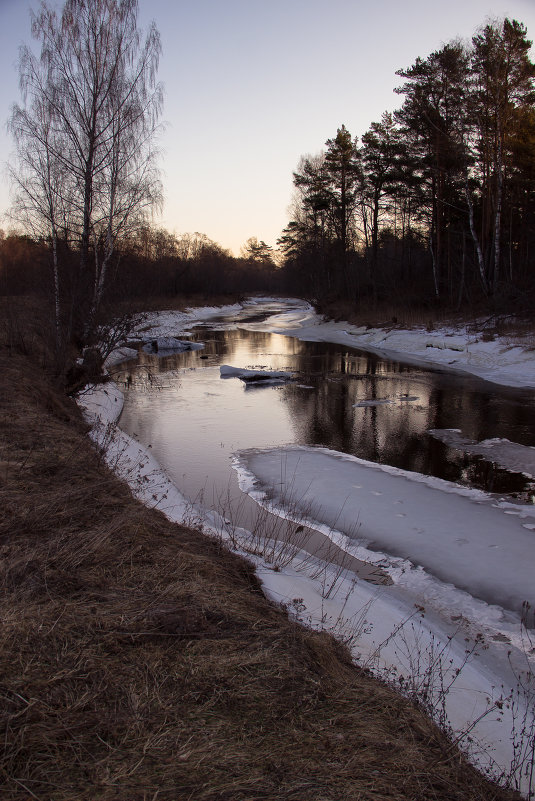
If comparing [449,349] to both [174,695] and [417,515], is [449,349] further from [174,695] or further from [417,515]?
[174,695]

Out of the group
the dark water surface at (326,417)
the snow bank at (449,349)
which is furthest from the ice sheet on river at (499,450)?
the snow bank at (449,349)

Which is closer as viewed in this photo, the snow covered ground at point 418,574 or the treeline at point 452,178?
the snow covered ground at point 418,574

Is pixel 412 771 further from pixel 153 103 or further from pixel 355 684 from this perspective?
pixel 153 103

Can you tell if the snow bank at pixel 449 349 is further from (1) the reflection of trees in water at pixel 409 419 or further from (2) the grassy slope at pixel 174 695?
(2) the grassy slope at pixel 174 695

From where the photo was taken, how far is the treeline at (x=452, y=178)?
21.2 m

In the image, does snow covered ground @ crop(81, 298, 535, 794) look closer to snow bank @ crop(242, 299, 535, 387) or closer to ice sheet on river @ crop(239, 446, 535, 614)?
ice sheet on river @ crop(239, 446, 535, 614)

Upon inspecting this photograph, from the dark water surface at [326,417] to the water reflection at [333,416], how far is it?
0.08ft

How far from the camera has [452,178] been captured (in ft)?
82.7

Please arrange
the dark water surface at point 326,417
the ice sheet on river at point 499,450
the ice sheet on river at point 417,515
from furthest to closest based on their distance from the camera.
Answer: the dark water surface at point 326,417
the ice sheet on river at point 499,450
the ice sheet on river at point 417,515

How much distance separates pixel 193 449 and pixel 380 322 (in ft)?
72.4

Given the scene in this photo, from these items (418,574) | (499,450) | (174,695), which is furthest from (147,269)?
(174,695)

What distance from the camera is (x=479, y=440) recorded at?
34.7 ft

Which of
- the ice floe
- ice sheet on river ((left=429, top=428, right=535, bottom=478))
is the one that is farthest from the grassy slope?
the ice floe

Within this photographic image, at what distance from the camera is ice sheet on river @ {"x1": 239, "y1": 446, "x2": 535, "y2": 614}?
545 centimetres
